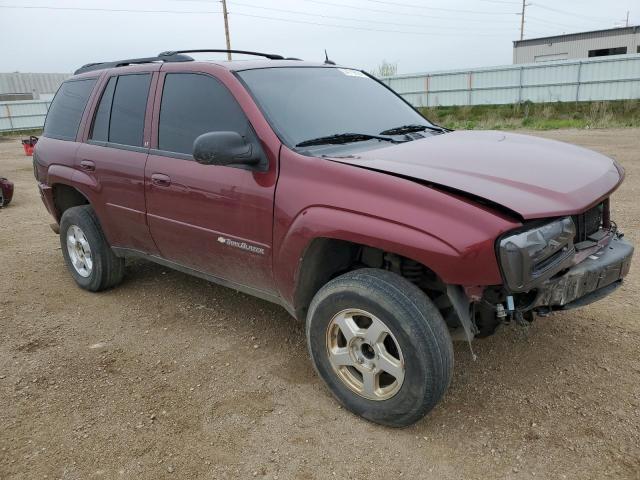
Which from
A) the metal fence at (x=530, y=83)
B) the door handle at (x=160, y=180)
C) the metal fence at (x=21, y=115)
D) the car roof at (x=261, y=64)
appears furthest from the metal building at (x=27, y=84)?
the car roof at (x=261, y=64)

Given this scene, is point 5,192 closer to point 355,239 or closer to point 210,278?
point 210,278

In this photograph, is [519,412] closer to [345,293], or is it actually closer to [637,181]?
[345,293]

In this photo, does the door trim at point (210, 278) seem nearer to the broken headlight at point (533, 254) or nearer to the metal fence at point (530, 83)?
the broken headlight at point (533, 254)

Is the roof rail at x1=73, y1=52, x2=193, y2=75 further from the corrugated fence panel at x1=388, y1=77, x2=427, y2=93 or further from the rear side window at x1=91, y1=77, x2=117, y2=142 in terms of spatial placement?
the corrugated fence panel at x1=388, y1=77, x2=427, y2=93

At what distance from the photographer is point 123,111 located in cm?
398

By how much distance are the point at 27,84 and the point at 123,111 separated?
4434cm

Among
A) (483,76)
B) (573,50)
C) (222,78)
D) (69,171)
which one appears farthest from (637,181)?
(573,50)

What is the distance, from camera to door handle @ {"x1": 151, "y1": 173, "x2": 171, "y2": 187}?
11.4 ft

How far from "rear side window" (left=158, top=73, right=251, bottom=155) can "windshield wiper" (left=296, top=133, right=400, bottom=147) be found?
1.19 ft

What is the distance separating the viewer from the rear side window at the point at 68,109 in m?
4.41

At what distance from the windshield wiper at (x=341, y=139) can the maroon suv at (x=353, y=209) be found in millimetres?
13

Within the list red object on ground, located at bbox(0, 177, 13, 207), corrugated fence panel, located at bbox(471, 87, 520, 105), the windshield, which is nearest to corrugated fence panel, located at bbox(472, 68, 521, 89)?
corrugated fence panel, located at bbox(471, 87, 520, 105)

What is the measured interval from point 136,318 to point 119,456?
5.51ft

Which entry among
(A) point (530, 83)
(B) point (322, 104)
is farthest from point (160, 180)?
(A) point (530, 83)
